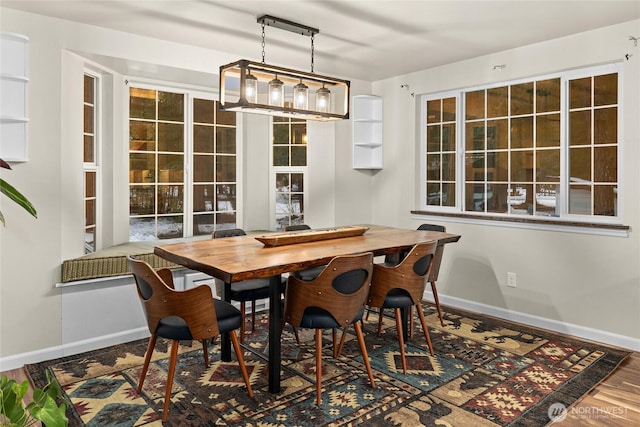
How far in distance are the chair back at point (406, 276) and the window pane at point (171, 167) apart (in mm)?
2538

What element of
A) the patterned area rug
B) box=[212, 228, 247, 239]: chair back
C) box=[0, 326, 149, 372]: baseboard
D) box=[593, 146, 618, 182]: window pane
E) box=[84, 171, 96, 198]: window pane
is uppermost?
box=[593, 146, 618, 182]: window pane

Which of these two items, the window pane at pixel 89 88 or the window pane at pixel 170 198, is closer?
the window pane at pixel 89 88

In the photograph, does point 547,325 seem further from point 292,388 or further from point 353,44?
point 353,44

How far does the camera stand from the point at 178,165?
4887 millimetres

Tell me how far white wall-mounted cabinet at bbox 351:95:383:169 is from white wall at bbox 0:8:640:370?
1.12ft

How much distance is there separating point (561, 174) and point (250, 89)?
2860mm

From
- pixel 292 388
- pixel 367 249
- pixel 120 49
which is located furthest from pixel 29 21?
pixel 292 388

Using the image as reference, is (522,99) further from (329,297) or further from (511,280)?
(329,297)

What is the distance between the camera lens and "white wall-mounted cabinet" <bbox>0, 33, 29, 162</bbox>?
327 cm

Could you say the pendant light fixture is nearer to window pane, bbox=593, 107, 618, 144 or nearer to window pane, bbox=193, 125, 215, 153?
window pane, bbox=193, 125, 215, 153

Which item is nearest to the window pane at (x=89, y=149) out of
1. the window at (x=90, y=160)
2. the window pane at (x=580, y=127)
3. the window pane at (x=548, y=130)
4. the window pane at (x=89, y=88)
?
the window at (x=90, y=160)

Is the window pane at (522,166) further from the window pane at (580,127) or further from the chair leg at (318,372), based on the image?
the chair leg at (318,372)

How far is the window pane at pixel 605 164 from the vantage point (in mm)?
Result: 3867

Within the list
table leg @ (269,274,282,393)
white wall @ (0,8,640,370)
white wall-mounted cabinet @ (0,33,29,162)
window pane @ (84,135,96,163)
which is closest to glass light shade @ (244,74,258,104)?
table leg @ (269,274,282,393)
